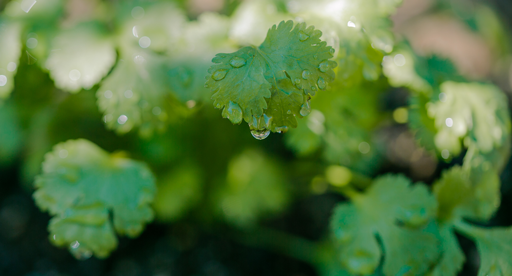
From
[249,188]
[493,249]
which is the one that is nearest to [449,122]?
[493,249]

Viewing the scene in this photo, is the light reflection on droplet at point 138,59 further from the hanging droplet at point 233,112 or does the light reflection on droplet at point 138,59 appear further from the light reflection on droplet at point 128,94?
the hanging droplet at point 233,112

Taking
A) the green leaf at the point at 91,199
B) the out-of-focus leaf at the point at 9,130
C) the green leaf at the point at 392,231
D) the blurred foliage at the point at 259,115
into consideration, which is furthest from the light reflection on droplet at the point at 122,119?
the out-of-focus leaf at the point at 9,130

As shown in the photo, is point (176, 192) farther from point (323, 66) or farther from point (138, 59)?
point (323, 66)

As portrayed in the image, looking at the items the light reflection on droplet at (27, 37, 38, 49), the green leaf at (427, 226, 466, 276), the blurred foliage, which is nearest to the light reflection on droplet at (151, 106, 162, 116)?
the blurred foliage

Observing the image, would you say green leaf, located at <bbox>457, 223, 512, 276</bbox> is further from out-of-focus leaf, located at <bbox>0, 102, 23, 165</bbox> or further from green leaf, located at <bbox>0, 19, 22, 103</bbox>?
out-of-focus leaf, located at <bbox>0, 102, 23, 165</bbox>

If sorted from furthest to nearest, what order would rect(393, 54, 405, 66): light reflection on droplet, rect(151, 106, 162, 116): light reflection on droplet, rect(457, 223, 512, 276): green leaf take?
1. rect(393, 54, 405, 66): light reflection on droplet
2. rect(151, 106, 162, 116): light reflection on droplet
3. rect(457, 223, 512, 276): green leaf
